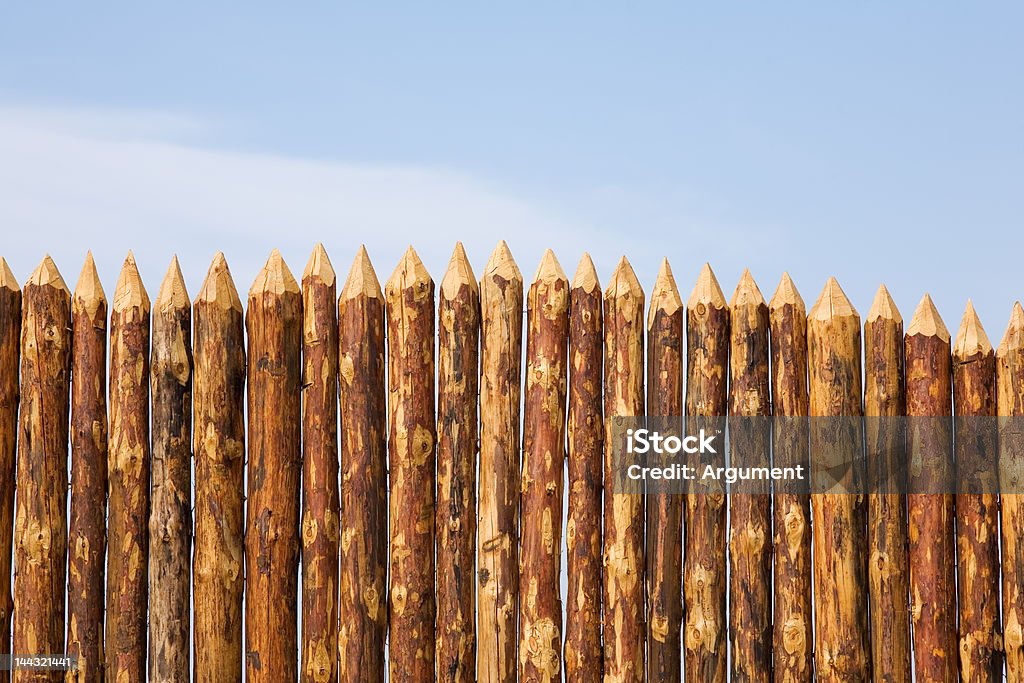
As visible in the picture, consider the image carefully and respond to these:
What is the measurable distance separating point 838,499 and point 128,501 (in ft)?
14.5

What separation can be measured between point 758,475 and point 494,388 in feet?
5.68

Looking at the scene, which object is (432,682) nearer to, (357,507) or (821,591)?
(357,507)

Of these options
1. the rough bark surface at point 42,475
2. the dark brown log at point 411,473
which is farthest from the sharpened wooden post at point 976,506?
the rough bark surface at point 42,475

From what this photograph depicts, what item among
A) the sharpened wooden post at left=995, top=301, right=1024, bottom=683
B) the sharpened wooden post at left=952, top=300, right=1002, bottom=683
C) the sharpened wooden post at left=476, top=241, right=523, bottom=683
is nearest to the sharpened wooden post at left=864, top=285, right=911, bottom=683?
the sharpened wooden post at left=952, top=300, right=1002, bottom=683

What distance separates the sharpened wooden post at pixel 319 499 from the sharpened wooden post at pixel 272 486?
3.2 inches

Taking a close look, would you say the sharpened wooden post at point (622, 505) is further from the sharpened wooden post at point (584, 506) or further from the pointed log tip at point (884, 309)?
the pointed log tip at point (884, 309)

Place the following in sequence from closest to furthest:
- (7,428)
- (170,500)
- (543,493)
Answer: (543,493) → (170,500) → (7,428)

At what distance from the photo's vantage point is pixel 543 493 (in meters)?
6.77

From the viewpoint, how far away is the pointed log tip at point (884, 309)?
703 centimetres

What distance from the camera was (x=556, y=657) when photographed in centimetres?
675

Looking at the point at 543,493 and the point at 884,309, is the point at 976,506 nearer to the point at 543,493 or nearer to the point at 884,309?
the point at 884,309

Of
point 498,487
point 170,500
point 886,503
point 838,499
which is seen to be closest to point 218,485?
point 170,500

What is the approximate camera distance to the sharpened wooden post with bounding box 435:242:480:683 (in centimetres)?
676

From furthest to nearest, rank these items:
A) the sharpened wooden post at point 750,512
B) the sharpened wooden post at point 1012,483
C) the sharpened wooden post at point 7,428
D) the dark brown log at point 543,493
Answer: the sharpened wooden post at point 7,428 < the sharpened wooden post at point 1012,483 < the sharpened wooden post at point 750,512 < the dark brown log at point 543,493
